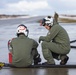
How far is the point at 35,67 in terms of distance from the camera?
30.0 feet

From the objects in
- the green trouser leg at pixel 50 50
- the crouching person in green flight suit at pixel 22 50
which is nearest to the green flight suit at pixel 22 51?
the crouching person in green flight suit at pixel 22 50

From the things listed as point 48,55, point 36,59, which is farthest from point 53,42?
point 36,59

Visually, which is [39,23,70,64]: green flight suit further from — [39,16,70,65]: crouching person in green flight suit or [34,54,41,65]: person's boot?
[34,54,41,65]: person's boot

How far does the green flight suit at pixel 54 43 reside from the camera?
914 cm

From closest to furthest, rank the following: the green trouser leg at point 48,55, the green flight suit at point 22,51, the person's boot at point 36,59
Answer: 1. the green flight suit at point 22,51
2. the green trouser leg at point 48,55
3. the person's boot at point 36,59

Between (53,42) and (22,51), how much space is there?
1.01m

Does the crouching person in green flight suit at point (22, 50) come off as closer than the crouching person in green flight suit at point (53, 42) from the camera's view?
Yes

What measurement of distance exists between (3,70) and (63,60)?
65.0 inches

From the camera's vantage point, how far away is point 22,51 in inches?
345

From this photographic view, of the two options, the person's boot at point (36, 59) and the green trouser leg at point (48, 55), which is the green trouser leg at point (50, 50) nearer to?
the green trouser leg at point (48, 55)

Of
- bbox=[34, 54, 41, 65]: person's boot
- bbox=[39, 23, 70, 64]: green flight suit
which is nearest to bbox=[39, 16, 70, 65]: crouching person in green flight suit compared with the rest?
bbox=[39, 23, 70, 64]: green flight suit

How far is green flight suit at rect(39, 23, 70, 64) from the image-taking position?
30.0ft

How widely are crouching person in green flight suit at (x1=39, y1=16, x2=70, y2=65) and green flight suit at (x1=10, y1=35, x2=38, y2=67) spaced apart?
1.14ft

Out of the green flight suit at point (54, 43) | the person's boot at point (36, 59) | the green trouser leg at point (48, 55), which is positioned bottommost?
the person's boot at point (36, 59)
